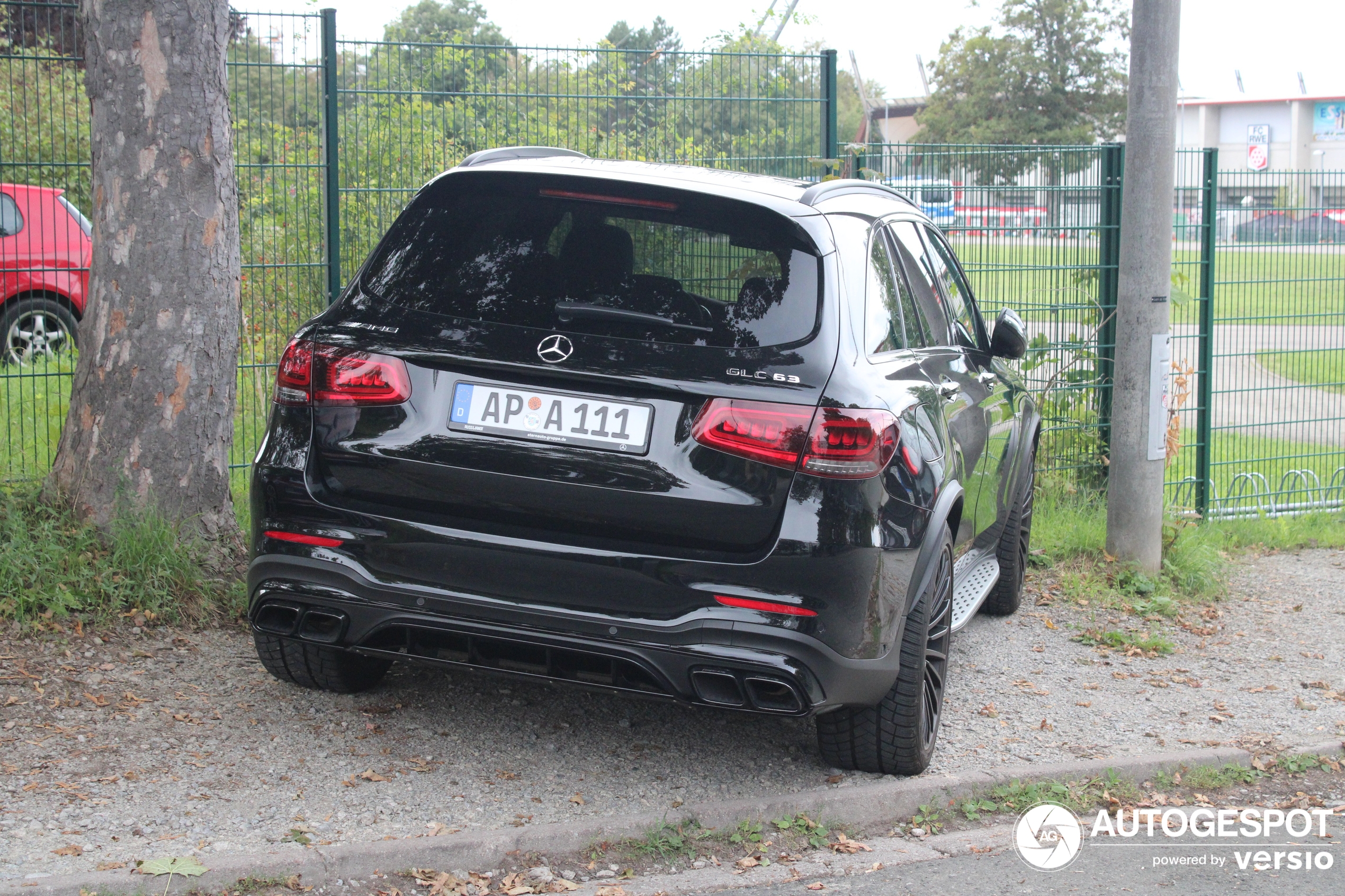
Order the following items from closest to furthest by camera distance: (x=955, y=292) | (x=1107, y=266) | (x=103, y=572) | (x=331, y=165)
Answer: (x=103, y=572), (x=955, y=292), (x=331, y=165), (x=1107, y=266)

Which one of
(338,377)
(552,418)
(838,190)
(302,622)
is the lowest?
(302,622)

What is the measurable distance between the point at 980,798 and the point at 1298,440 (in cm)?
626

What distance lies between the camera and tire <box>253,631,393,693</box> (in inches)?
176

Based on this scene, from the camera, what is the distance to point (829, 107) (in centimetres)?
780

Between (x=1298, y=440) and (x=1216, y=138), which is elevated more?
(x=1216, y=138)

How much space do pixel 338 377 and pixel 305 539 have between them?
47 centimetres

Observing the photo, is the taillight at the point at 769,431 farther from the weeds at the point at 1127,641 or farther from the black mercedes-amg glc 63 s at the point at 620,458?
the weeds at the point at 1127,641

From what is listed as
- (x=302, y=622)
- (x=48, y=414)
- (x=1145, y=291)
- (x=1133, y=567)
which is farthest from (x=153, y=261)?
(x=1133, y=567)

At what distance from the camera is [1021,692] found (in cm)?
522

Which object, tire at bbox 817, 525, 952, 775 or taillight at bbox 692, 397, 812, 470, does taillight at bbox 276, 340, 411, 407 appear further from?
tire at bbox 817, 525, 952, 775

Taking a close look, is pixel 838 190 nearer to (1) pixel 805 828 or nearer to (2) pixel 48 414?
(1) pixel 805 828

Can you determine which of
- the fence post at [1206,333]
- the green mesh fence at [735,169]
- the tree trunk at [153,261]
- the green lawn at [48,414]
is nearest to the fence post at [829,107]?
the green mesh fence at [735,169]

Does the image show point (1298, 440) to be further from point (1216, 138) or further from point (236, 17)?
point (1216, 138)

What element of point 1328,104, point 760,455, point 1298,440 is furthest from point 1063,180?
point 1328,104
